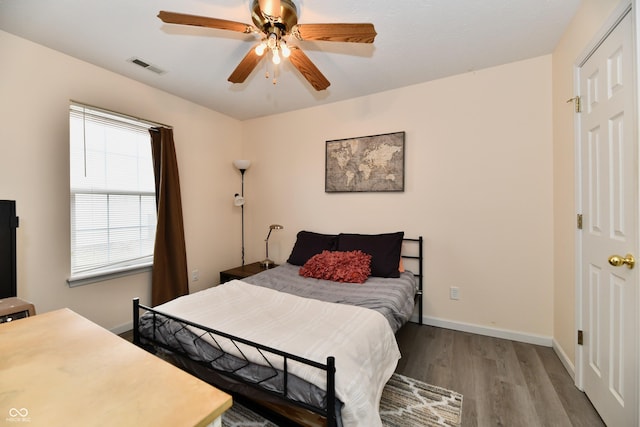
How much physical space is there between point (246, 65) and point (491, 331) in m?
3.08

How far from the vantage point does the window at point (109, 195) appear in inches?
97.9

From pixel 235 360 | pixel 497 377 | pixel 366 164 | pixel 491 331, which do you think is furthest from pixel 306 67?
pixel 491 331

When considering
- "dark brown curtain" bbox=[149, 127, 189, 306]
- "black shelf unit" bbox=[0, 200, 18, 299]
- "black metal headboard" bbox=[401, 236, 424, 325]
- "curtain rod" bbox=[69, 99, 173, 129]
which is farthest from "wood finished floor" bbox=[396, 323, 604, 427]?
"curtain rod" bbox=[69, 99, 173, 129]

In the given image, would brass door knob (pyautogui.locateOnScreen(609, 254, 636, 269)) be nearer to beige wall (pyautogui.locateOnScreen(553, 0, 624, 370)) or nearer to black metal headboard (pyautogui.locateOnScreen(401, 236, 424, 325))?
beige wall (pyautogui.locateOnScreen(553, 0, 624, 370))

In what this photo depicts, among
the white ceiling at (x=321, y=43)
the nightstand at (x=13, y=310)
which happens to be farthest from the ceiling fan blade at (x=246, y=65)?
the nightstand at (x=13, y=310)

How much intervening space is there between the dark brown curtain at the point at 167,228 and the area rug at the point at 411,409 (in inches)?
66.1

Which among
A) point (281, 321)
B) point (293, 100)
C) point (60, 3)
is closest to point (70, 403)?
point (281, 321)

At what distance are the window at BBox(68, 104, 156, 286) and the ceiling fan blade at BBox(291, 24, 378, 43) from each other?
6.90 feet

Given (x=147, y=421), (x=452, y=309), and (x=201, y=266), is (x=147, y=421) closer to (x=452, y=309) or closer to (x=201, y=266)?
(x=452, y=309)

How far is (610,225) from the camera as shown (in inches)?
60.7

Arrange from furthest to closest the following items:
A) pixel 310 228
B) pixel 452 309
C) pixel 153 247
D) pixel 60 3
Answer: pixel 310 228, pixel 153 247, pixel 452 309, pixel 60 3

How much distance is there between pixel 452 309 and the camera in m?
2.81

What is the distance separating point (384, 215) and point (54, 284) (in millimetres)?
3072

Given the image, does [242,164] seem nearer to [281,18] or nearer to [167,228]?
[167,228]
